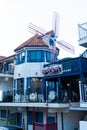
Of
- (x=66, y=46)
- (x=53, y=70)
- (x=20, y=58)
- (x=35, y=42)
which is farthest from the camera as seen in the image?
(x=66, y=46)

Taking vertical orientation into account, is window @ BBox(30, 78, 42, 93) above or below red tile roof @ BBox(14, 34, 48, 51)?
below

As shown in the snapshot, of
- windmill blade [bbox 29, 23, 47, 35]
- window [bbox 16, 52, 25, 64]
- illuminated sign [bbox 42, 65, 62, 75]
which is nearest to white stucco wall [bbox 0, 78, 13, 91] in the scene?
window [bbox 16, 52, 25, 64]

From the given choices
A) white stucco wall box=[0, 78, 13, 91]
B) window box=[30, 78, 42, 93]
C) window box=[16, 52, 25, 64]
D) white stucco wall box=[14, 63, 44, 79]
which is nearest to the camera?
window box=[30, 78, 42, 93]

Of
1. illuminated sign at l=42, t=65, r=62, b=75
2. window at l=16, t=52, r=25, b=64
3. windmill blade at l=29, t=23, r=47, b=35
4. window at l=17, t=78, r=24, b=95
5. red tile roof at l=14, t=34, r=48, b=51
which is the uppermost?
windmill blade at l=29, t=23, r=47, b=35

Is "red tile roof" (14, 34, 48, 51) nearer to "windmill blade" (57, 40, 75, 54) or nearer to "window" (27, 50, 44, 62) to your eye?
"window" (27, 50, 44, 62)

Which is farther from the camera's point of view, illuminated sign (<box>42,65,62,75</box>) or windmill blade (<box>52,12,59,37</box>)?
windmill blade (<box>52,12,59,37</box>)

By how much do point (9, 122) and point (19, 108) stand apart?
2601mm

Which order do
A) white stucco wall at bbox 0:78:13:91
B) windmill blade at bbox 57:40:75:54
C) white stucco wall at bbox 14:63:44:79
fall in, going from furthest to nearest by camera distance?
white stucco wall at bbox 0:78:13:91
windmill blade at bbox 57:40:75:54
white stucco wall at bbox 14:63:44:79

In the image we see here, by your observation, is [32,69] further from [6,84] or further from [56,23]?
[56,23]

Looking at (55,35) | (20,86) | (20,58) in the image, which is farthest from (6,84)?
(55,35)

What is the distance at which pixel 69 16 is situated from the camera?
1009 inches

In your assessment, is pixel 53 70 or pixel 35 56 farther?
pixel 35 56

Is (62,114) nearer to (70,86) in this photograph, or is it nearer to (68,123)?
(68,123)

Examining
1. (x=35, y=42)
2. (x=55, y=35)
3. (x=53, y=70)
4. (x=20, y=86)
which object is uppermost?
(x=55, y=35)
